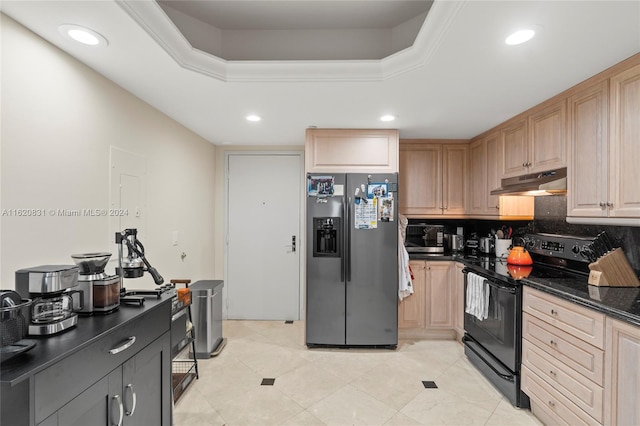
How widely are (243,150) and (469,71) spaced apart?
9.54 ft

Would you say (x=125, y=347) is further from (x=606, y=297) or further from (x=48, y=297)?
(x=606, y=297)

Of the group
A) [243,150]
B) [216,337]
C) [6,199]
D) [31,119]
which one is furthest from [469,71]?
[216,337]

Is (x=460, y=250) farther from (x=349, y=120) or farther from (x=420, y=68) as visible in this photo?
(x=420, y=68)

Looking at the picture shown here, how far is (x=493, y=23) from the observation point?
1438mm

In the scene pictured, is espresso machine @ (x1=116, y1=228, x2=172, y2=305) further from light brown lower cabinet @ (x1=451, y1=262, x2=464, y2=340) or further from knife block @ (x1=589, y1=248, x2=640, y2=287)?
light brown lower cabinet @ (x1=451, y1=262, x2=464, y2=340)

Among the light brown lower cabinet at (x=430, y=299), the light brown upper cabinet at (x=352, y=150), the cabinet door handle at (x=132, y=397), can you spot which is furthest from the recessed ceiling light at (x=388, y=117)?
the cabinet door handle at (x=132, y=397)

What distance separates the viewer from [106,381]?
1.25 m

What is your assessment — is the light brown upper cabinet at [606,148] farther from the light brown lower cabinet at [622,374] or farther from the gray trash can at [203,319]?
the gray trash can at [203,319]

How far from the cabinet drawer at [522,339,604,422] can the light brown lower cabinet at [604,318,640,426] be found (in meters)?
0.06

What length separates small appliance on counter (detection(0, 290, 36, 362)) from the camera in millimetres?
993

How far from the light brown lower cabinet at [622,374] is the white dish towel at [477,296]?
1049 mm

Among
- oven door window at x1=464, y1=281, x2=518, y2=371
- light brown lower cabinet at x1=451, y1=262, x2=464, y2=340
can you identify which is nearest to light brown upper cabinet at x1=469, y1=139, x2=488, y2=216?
light brown lower cabinet at x1=451, y1=262, x2=464, y2=340

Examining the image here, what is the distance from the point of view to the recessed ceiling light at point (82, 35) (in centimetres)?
147

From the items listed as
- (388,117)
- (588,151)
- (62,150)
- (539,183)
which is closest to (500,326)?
(539,183)
